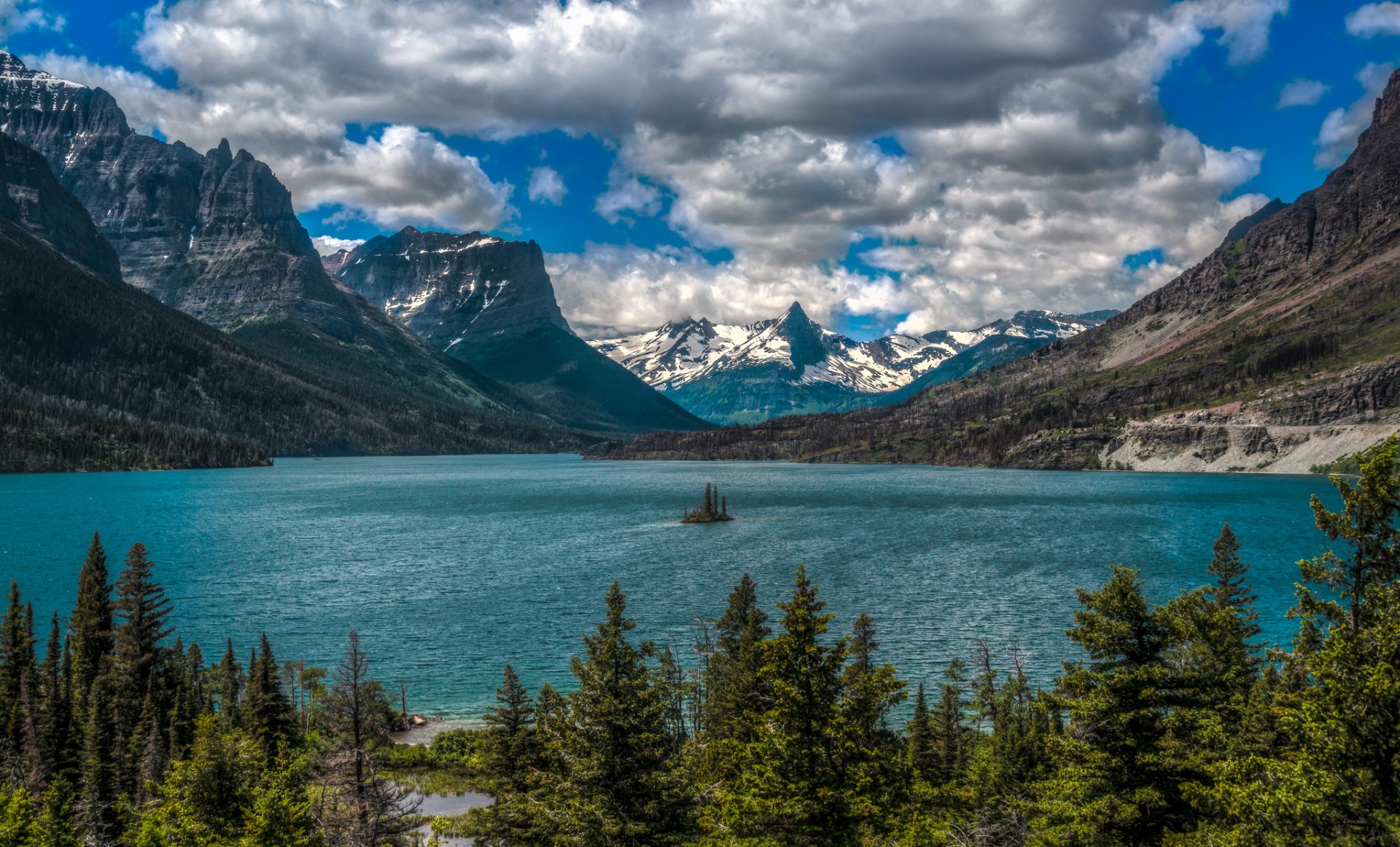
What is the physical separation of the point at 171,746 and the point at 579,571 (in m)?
74.7

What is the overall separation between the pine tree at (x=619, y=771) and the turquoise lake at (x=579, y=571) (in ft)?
145

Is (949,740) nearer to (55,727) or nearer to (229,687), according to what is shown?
(229,687)

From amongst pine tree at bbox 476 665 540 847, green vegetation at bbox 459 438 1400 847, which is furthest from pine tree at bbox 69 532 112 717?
green vegetation at bbox 459 438 1400 847

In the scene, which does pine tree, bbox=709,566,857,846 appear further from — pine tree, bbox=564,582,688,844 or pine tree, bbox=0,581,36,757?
pine tree, bbox=0,581,36,757

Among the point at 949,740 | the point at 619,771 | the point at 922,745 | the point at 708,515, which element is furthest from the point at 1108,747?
the point at 708,515

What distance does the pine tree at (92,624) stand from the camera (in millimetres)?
59938

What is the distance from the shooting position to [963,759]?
1999 inches

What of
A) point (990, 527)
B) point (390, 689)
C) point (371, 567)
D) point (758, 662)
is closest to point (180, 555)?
point (371, 567)

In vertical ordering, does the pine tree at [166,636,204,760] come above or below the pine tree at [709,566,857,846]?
below

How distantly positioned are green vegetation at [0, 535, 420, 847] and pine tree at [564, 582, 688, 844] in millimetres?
10359

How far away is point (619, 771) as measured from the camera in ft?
86.8

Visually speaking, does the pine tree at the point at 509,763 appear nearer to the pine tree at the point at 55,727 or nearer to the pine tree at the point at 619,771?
the pine tree at the point at 619,771

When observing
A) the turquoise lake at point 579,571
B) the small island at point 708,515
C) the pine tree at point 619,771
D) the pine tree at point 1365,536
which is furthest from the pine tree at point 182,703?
the small island at point 708,515

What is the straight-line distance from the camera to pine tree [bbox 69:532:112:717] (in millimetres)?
59938
